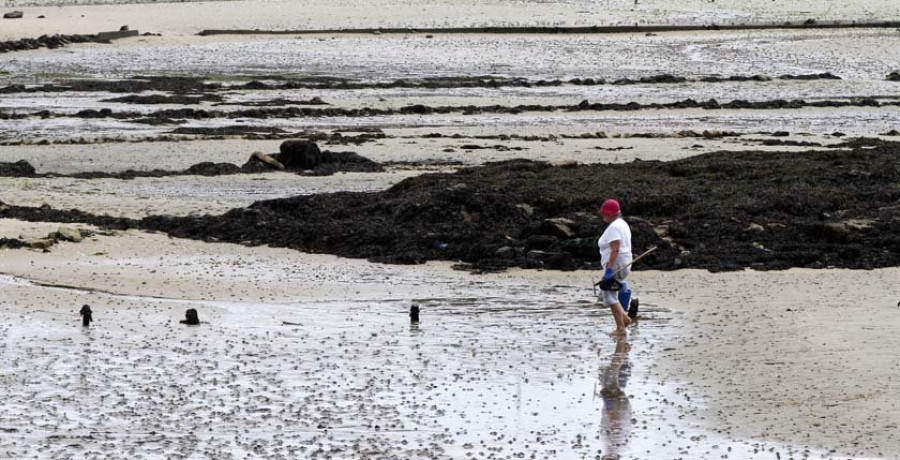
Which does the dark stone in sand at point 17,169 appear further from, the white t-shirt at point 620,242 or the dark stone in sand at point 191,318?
the white t-shirt at point 620,242

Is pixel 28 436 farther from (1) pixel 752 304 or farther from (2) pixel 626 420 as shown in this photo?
(1) pixel 752 304

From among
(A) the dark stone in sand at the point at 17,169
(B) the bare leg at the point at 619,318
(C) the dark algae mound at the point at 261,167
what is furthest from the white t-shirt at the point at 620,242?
(A) the dark stone in sand at the point at 17,169

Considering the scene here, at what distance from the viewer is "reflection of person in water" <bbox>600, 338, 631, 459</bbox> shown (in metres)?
9.33

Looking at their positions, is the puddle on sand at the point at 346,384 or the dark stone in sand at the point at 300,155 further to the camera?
the dark stone in sand at the point at 300,155

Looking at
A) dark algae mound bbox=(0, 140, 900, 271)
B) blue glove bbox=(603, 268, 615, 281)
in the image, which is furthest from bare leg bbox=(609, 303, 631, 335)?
dark algae mound bbox=(0, 140, 900, 271)

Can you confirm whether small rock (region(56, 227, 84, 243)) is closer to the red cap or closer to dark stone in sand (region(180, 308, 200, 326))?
dark stone in sand (region(180, 308, 200, 326))

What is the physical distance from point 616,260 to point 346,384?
2.91m

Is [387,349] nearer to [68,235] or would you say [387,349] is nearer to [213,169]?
[68,235]

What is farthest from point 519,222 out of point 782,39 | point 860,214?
point 782,39

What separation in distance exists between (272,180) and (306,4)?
5388 cm

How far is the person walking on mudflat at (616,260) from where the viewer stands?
12422 mm

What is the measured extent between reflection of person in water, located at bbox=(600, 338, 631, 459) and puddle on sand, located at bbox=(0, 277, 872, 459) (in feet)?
0.06

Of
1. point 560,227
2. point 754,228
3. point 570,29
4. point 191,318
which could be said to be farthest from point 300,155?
point 570,29

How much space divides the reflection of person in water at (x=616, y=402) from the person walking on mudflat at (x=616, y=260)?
0.27 m
